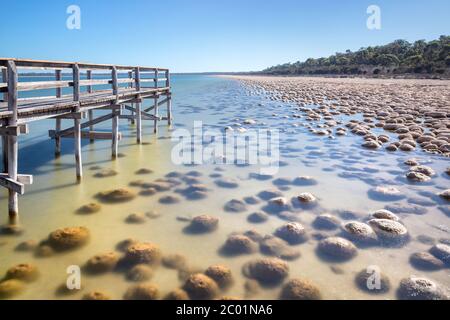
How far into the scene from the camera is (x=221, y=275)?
14.1ft

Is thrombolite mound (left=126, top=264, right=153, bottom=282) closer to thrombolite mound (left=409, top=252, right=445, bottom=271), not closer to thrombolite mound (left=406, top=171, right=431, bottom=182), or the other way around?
thrombolite mound (left=409, top=252, right=445, bottom=271)

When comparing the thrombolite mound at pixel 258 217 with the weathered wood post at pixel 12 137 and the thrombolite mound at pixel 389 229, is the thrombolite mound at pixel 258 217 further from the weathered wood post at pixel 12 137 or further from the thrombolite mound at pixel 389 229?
the weathered wood post at pixel 12 137

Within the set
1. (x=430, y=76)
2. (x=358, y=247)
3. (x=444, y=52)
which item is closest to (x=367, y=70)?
(x=444, y=52)

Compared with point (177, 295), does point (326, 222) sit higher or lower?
higher

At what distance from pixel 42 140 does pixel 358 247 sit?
40.7 feet

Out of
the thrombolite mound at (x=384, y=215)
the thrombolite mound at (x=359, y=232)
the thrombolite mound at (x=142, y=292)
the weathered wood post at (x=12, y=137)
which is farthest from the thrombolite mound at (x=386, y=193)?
the weathered wood post at (x=12, y=137)

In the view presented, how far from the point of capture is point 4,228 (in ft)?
18.2

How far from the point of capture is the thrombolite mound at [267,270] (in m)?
4.31

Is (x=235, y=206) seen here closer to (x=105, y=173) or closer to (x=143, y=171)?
(x=143, y=171)

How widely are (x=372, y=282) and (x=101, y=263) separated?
3626 millimetres

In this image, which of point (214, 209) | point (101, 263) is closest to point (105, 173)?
point (214, 209)

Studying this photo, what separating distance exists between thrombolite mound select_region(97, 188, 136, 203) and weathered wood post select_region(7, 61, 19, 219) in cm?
158

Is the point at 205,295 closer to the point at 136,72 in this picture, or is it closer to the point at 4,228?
the point at 4,228
